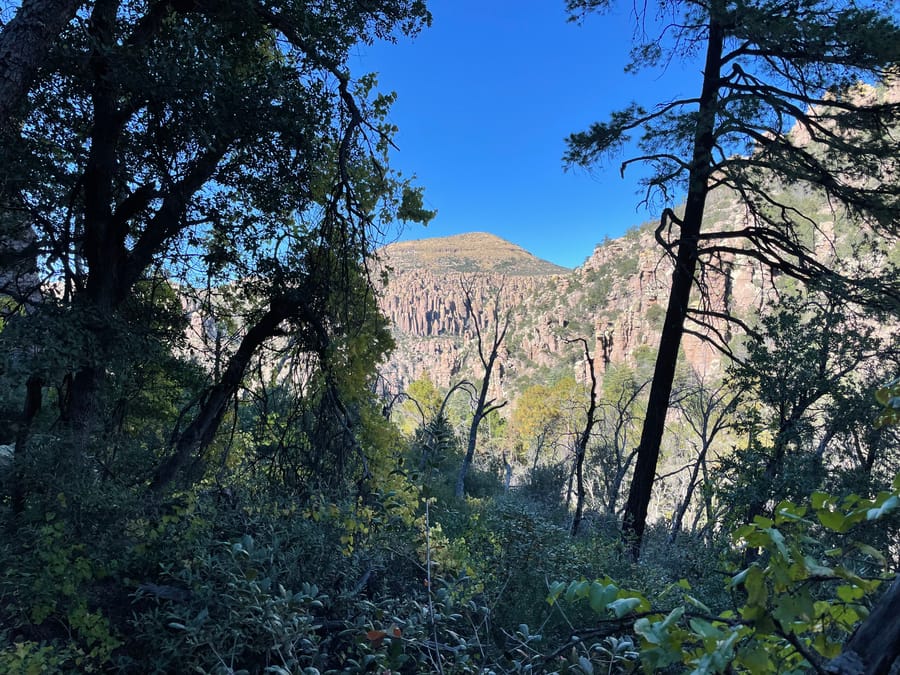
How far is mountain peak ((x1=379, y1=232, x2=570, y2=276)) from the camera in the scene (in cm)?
10544

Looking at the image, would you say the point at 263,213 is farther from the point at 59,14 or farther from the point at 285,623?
the point at 285,623

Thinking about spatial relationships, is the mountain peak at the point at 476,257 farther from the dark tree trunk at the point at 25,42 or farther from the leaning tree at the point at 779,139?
the dark tree trunk at the point at 25,42

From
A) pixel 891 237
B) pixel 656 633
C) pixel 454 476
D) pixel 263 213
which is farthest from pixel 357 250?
pixel 454 476

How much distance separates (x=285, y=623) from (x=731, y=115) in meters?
5.59

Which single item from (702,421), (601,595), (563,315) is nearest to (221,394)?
(601,595)

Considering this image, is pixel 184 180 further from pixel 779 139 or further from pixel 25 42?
pixel 779 139

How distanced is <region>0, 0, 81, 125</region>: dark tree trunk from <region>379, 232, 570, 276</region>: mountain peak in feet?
305

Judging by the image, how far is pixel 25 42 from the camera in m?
2.44

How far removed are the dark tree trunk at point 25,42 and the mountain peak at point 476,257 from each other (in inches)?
3659

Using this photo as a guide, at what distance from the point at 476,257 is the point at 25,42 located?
121 m

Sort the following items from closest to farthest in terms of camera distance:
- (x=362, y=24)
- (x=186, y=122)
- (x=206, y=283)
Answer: (x=186, y=122) < (x=362, y=24) < (x=206, y=283)

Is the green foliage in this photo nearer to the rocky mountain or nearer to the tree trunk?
the tree trunk

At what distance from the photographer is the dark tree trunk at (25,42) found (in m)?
2.42

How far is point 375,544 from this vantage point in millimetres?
2820
